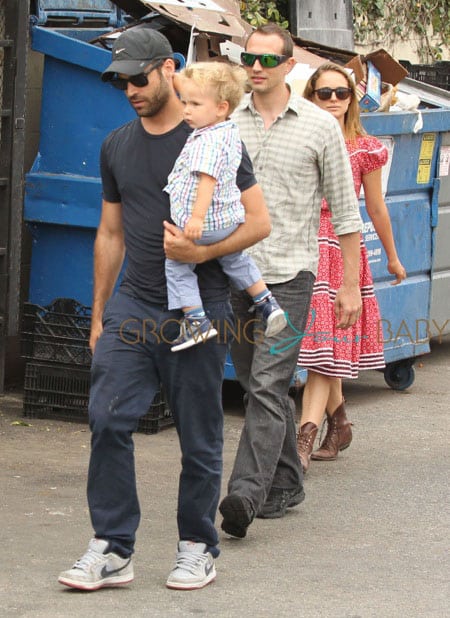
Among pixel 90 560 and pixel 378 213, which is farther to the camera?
pixel 378 213

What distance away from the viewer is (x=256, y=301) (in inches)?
193

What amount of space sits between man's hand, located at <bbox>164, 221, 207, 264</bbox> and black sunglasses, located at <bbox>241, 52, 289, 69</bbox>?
1.13 m

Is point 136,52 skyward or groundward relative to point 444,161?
skyward

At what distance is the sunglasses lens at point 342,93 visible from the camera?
6.21 m

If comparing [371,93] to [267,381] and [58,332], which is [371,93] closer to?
[58,332]

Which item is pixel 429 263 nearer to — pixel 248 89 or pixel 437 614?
pixel 248 89

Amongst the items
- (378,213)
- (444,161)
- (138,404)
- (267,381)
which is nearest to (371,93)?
(444,161)

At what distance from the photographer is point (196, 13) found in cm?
762

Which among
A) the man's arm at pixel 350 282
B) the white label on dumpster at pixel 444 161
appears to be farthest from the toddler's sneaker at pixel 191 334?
the white label on dumpster at pixel 444 161

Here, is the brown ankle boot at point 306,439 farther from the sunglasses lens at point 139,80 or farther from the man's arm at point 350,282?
the sunglasses lens at point 139,80

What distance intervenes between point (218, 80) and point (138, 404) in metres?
1.08

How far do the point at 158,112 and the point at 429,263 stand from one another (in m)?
4.28

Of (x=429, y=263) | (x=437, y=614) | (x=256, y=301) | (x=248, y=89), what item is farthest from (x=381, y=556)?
(x=429, y=263)

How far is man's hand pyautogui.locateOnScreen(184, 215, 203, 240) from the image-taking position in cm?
439
